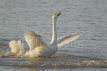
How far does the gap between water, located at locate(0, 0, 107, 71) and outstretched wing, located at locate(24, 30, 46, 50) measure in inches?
24.6

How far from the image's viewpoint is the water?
11.8 meters

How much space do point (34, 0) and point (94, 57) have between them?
16704mm

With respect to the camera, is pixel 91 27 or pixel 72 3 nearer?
pixel 91 27

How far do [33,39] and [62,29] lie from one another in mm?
6157

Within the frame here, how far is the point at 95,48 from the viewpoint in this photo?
49.8ft

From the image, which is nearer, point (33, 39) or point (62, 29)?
point (33, 39)

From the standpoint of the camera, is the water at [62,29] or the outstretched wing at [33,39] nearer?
the water at [62,29]

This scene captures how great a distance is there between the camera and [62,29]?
18.8 meters

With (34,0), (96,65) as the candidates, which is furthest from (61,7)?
(96,65)

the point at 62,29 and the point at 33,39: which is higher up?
the point at 33,39

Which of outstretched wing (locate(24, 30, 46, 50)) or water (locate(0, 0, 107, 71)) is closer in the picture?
water (locate(0, 0, 107, 71))

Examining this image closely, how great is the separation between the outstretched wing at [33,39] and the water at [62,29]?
62 cm

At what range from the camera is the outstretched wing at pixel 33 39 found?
12.6 meters

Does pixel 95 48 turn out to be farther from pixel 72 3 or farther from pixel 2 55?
pixel 72 3
